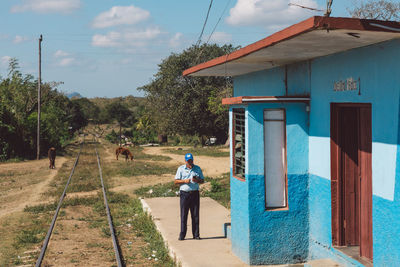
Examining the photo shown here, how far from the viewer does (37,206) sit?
14359mm

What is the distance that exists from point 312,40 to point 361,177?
2224 millimetres

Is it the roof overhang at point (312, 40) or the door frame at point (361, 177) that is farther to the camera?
the door frame at point (361, 177)

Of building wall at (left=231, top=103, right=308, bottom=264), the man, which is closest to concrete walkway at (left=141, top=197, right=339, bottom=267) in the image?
building wall at (left=231, top=103, right=308, bottom=264)

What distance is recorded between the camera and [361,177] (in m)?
6.63

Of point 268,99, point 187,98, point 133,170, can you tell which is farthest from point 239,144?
point 187,98

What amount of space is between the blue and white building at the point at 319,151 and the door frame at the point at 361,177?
1 cm

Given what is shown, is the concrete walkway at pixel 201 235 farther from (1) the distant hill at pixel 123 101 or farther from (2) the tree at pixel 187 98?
(1) the distant hill at pixel 123 101

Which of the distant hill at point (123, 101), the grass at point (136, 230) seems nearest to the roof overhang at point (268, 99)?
the grass at point (136, 230)

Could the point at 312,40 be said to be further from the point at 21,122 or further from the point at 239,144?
the point at 21,122

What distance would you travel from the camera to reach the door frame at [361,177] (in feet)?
20.7

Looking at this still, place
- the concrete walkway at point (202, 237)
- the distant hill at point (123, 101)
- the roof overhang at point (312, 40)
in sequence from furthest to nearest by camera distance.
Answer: the distant hill at point (123, 101) → the concrete walkway at point (202, 237) → the roof overhang at point (312, 40)

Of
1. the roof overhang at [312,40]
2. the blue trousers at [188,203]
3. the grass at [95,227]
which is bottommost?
the grass at [95,227]

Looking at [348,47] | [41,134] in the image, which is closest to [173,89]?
[41,134]

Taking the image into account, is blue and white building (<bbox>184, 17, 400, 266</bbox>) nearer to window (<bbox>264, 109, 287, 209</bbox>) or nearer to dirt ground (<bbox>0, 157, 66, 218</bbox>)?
window (<bbox>264, 109, 287, 209</bbox>)
